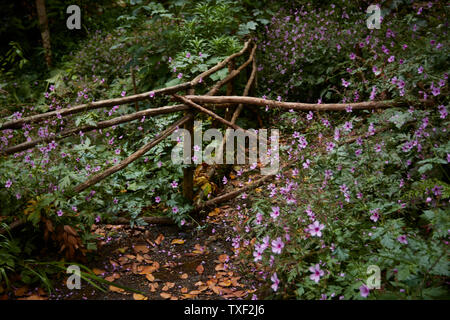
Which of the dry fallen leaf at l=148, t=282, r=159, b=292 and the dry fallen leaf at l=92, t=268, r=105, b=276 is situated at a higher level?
the dry fallen leaf at l=92, t=268, r=105, b=276

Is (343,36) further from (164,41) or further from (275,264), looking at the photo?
(275,264)

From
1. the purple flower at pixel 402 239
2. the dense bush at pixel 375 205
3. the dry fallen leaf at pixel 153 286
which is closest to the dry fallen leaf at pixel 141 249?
the dry fallen leaf at pixel 153 286

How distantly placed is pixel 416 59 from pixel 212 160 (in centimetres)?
241

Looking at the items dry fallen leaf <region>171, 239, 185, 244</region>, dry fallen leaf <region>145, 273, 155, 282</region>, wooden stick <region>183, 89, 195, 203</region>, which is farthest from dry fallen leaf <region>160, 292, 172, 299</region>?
wooden stick <region>183, 89, 195, 203</region>

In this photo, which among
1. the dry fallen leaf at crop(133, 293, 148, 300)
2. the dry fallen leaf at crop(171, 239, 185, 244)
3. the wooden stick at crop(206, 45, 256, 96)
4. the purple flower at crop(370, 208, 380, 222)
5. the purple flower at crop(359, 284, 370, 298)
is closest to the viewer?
the purple flower at crop(359, 284, 370, 298)

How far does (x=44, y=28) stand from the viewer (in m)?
7.59

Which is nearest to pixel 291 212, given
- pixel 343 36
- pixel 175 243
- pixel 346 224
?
pixel 346 224

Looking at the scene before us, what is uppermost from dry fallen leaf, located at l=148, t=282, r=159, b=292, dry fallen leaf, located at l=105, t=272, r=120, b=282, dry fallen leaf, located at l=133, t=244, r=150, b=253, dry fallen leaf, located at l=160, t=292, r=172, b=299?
dry fallen leaf, located at l=133, t=244, r=150, b=253

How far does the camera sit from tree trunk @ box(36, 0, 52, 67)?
7.42 m

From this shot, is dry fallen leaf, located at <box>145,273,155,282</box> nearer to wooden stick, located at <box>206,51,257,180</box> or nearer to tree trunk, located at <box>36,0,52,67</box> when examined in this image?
wooden stick, located at <box>206,51,257,180</box>

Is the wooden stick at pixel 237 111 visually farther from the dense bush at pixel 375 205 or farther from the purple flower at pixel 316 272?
the purple flower at pixel 316 272

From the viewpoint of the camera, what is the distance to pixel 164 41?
5277 mm

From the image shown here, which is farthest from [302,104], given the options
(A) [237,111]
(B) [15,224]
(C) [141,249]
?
(B) [15,224]

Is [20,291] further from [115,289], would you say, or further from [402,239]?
[402,239]
